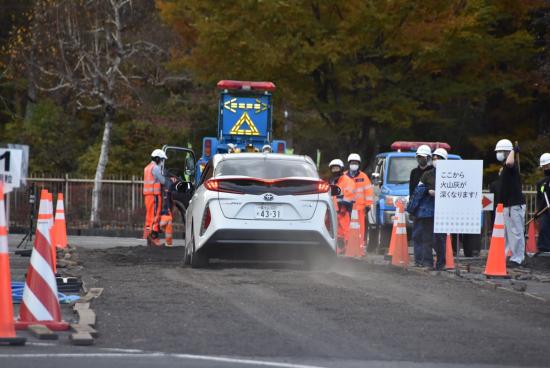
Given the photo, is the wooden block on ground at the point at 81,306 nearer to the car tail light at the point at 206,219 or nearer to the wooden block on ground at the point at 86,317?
the wooden block on ground at the point at 86,317

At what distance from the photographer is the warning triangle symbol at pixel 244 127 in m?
30.6

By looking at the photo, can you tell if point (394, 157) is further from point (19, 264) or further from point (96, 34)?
point (96, 34)

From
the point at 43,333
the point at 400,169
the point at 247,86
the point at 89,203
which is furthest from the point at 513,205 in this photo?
the point at 89,203

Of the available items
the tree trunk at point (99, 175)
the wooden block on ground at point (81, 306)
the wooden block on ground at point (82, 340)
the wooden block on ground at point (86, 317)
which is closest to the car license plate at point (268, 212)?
the wooden block on ground at point (81, 306)

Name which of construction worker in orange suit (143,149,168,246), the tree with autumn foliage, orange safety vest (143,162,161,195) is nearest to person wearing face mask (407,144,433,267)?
construction worker in orange suit (143,149,168,246)

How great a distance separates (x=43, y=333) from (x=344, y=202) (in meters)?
14.6

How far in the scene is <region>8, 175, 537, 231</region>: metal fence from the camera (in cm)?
3725

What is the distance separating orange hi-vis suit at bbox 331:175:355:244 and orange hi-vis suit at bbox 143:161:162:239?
3.23 m

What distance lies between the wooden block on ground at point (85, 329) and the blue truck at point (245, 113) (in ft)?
63.6

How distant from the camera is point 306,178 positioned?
17.4m

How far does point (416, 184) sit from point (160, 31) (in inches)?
832

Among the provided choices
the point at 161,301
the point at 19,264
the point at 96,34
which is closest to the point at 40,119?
the point at 96,34

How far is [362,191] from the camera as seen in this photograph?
24.7 metres

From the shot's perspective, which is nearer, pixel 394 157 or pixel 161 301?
pixel 161 301
